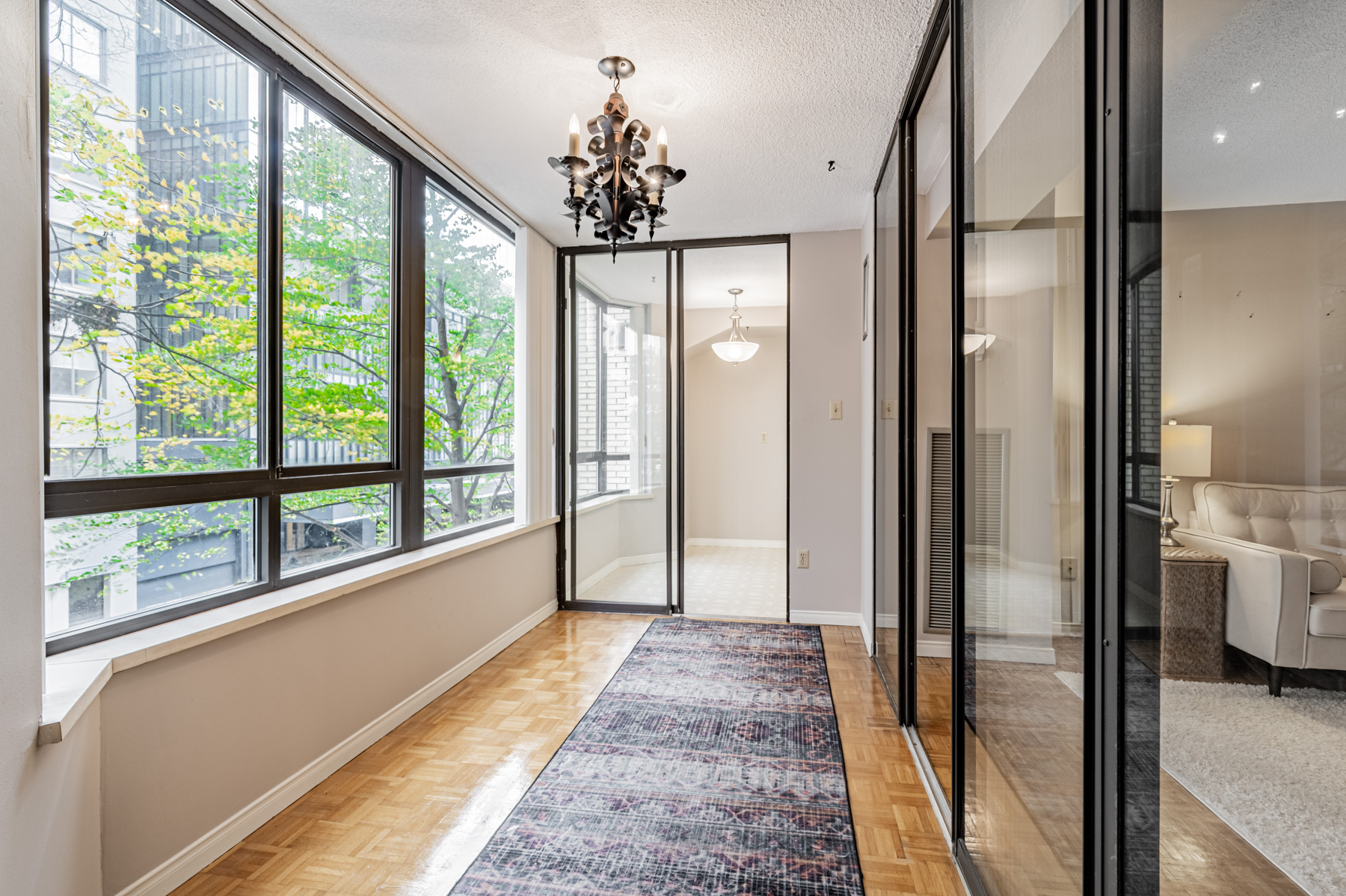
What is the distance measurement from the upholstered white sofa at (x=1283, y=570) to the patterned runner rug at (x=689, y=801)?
4.60 feet

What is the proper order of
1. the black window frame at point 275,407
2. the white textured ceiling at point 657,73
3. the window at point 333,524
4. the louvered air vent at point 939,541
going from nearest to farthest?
the black window frame at point 275,407 < the white textured ceiling at point 657,73 < the window at point 333,524 < the louvered air vent at point 939,541

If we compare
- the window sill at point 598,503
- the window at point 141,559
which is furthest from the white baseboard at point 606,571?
the window at point 141,559

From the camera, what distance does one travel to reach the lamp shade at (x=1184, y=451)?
0.69m

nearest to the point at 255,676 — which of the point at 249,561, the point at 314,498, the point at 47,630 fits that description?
the point at 249,561

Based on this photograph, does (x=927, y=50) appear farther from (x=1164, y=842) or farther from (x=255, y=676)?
(x=255, y=676)

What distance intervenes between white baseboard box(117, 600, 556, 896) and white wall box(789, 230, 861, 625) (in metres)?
2.15

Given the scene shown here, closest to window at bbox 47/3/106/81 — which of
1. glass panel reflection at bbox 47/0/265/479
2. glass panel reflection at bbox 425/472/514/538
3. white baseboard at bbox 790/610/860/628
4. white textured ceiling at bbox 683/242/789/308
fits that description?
glass panel reflection at bbox 47/0/265/479

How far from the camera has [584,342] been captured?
4371mm

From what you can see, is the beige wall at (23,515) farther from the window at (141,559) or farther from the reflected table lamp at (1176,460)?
the reflected table lamp at (1176,460)

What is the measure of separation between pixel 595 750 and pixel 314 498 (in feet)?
4.54

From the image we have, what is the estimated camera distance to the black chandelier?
2.07 metres

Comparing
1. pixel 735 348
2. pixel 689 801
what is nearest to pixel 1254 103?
pixel 689 801

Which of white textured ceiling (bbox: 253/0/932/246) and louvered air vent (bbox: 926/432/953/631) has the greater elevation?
white textured ceiling (bbox: 253/0/932/246)

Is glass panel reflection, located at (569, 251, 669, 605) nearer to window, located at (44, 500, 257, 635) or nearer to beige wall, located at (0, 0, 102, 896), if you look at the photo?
window, located at (44, 500, 257, 635)
